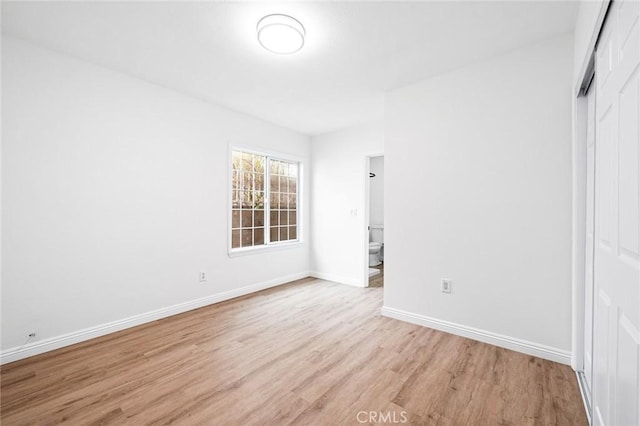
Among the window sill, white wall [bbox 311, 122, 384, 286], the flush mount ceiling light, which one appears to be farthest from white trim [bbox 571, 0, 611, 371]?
the window sill

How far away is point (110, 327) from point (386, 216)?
3.06 meters

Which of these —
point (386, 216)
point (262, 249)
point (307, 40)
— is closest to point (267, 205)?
point (262, 249)

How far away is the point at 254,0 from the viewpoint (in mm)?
1837

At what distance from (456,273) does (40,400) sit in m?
3.30

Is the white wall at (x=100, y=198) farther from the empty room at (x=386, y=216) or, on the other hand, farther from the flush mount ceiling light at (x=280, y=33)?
the flush mount ceiling light at (x=280, y=33)

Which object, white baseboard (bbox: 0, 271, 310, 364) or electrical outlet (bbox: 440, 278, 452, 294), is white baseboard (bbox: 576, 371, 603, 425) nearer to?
electrical outlet (bbox: 440, 278, 452, 294)

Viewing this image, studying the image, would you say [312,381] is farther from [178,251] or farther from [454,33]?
[454,33]

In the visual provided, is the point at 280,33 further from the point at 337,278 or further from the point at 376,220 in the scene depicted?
the point at 376,220

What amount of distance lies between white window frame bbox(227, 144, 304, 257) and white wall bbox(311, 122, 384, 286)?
0.24 metres

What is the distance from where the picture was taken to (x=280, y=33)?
207 cm

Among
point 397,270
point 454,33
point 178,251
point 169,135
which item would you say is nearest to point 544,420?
point 397,270

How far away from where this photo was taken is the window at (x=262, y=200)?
13.3 ft

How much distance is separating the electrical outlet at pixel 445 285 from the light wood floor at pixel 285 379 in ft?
Result: 1.38

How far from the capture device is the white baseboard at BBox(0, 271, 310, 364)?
223cm
